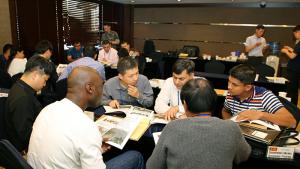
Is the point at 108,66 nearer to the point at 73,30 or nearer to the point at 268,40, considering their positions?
the point at 73,30

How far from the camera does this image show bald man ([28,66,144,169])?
3.77ft

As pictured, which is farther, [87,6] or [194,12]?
[194,12]

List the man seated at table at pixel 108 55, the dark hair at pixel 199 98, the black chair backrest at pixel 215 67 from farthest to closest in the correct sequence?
the man seated at table at pixel 108 55
the black chair backrest at pixel 215 67
the dark hair at pixel 199 98

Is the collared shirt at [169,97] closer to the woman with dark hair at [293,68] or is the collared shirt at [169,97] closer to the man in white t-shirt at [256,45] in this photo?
the woman with dark hair at [293,68]

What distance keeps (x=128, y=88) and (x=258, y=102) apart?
121cm

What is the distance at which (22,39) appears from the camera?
5.54 meters

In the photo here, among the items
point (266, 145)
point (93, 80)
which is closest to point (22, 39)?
point (93, 80)

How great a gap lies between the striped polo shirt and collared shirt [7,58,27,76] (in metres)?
3.20

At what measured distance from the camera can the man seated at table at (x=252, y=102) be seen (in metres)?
1.88

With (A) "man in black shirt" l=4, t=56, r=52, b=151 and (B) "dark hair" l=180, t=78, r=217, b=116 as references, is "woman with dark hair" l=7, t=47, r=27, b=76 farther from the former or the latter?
(B) "dark hair" l=180, t=78, r=217, b=116

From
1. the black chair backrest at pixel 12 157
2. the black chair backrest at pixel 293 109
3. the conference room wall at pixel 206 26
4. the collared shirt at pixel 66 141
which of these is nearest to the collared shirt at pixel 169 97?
the black chair backrest at pixel 293 109

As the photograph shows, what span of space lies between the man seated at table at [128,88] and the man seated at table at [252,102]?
89 cm

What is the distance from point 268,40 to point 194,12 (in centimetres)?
264

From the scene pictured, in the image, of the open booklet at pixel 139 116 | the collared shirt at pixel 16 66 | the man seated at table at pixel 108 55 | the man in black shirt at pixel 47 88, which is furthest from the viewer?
the man seated at table at pixel 108 55
